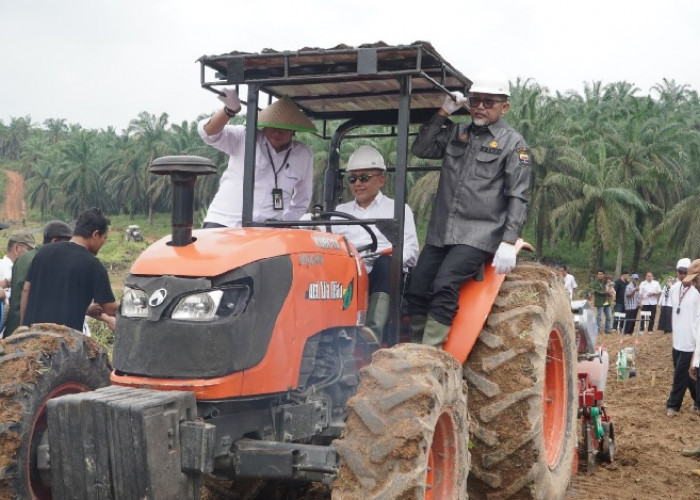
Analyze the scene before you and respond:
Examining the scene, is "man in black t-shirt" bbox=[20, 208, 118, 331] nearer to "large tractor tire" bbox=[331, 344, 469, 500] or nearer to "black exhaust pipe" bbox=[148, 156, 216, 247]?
"black exhaust pipe" bbox=[148, 156, 216, 247]

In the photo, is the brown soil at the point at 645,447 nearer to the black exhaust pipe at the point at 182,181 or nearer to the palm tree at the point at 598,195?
the black exhaust pipe at the point at 182,181

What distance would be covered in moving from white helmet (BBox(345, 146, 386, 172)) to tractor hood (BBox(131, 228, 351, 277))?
5.05 feet

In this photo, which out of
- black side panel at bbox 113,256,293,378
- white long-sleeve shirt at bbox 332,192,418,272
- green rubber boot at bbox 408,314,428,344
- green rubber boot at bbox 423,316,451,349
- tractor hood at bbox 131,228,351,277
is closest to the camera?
black side panel at bbox 113,256,293,378

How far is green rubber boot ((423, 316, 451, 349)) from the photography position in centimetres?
513

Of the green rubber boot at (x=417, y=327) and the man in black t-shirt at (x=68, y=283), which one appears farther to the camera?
the man in black t-shirt at (x=68, y=283)

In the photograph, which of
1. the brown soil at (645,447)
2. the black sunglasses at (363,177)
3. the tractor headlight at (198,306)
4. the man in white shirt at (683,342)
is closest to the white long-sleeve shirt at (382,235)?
the black sunglasses at (363,177)

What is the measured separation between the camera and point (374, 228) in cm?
624

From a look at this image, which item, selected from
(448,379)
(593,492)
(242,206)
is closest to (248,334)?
(448,379)

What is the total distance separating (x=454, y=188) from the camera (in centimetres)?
553

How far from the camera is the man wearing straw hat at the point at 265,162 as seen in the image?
582 centimetres

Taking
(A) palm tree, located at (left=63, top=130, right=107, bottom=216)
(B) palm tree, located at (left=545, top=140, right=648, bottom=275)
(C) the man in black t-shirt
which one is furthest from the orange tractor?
(A) palm tree, located at (left=63, top=130, right=107, bottom=216)

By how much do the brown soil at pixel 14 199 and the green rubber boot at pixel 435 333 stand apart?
90047 millimetres

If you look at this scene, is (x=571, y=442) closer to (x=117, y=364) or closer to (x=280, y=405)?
(x=280, y=405)

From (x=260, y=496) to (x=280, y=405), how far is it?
1.85m
